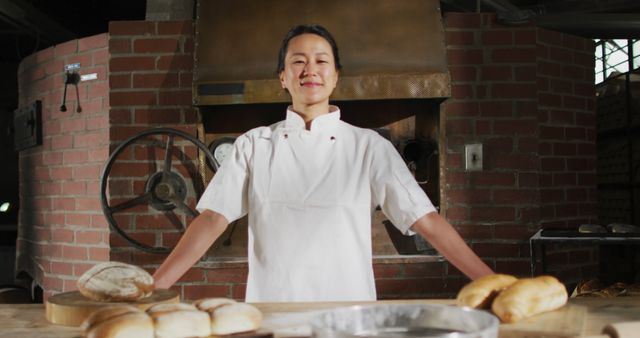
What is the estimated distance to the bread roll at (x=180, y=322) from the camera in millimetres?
779

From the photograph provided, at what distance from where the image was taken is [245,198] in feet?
5.65

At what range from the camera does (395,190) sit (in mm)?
1646

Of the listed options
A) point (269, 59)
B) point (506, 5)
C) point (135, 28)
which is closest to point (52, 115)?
point (135, 28)

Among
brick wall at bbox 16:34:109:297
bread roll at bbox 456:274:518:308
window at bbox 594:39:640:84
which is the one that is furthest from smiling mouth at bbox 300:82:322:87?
window at bbox 594:39:640:84

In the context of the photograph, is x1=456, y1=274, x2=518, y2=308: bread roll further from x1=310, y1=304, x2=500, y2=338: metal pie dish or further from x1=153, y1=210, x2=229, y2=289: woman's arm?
x1=153, y1=210, x2=229, y2=289: woman's arm

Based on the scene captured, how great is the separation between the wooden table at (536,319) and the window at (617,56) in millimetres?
4352

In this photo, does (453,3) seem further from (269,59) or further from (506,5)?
(269,59)

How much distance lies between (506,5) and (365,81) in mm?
1441

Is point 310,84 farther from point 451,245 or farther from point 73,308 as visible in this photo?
point 73,308

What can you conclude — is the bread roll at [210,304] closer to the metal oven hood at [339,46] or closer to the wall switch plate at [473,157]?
the metal oven hood at [339,46]

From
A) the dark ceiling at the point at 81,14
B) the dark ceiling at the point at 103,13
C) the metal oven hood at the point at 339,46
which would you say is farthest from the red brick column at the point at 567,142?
the dark ceiling at the point at 81,14

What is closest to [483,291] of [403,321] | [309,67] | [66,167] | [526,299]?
[526,299]

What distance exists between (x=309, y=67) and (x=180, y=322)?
3.43ft

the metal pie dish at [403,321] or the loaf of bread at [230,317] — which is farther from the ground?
the metal pie dish at [403,321]
